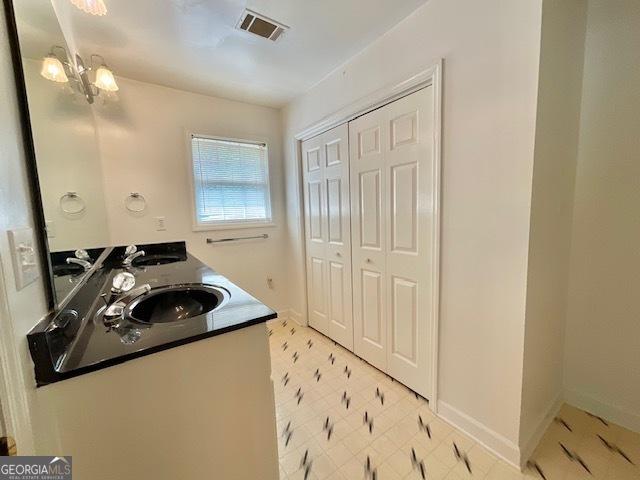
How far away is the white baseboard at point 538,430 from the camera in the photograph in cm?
128

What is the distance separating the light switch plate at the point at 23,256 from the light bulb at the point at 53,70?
63cm

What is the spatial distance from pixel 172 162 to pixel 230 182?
1.84ft

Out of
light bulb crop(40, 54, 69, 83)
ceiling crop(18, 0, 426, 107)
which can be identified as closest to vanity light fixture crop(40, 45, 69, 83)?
light bulb crop(40, 54, 69, 83)

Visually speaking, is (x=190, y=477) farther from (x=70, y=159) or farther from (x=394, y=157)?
(x=394, y=157)

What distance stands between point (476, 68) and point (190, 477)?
208 centimetres

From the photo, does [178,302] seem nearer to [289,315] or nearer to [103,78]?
[103,78]

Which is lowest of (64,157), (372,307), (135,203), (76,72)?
(372,307)

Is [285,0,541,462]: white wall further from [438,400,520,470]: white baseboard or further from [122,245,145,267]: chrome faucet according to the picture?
[122,245,145,267]: chrome faucet

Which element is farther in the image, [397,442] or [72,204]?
[397,442]

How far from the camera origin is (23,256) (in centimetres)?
59

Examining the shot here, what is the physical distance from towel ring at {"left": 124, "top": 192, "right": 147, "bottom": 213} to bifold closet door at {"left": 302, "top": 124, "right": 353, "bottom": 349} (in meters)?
1.52

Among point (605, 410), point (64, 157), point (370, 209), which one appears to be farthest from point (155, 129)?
point (605, 410)

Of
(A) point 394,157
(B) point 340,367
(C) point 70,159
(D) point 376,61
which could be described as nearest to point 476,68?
(A) point 394,157

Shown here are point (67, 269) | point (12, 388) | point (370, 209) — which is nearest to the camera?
point (12, 388)
